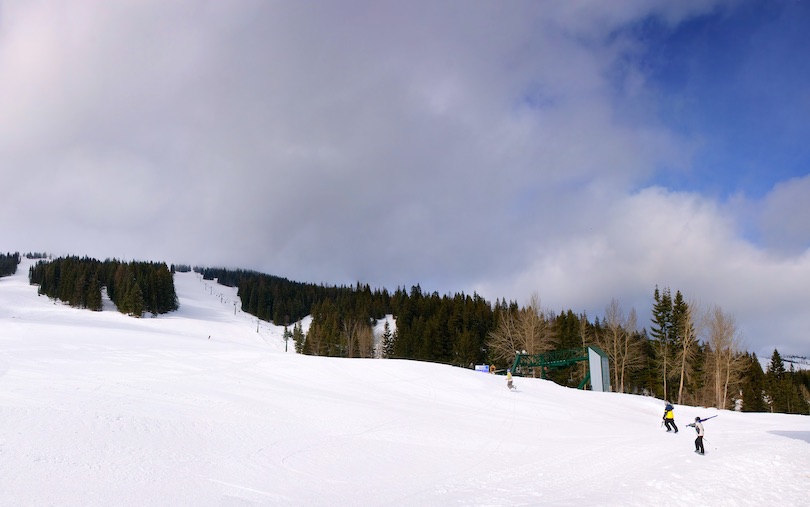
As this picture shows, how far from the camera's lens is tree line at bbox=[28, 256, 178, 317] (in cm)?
10538

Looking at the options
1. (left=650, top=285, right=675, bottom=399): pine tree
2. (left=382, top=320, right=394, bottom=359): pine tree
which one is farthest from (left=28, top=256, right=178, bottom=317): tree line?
(left=650, top=285, right=675, bottom=399): pine tree

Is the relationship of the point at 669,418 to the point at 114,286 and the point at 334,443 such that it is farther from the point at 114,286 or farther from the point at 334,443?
the point at 114,286

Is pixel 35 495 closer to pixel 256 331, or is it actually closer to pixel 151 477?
pixel 151 477

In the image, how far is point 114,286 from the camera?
114 meters

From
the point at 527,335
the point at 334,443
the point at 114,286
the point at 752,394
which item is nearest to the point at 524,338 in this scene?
the point at 527,335

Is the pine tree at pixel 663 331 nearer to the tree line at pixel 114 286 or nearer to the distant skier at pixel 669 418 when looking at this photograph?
the distant skier at pixel 669 418

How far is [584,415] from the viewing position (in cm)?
2859

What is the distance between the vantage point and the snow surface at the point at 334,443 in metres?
10.7

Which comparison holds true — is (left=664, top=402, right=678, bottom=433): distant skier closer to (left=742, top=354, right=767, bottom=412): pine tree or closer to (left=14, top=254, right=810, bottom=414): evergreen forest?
(left=14, top=254, right=810, bottom=414): evergreen forest

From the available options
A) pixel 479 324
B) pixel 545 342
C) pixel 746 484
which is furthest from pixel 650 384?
pixel 746 484

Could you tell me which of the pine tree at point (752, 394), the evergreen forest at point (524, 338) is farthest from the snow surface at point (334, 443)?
the pine tree at point (752, 394)

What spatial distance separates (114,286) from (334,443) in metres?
120

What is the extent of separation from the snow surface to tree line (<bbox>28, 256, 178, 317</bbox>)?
266 ft

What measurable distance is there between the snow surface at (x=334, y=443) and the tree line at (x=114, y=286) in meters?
80.9
